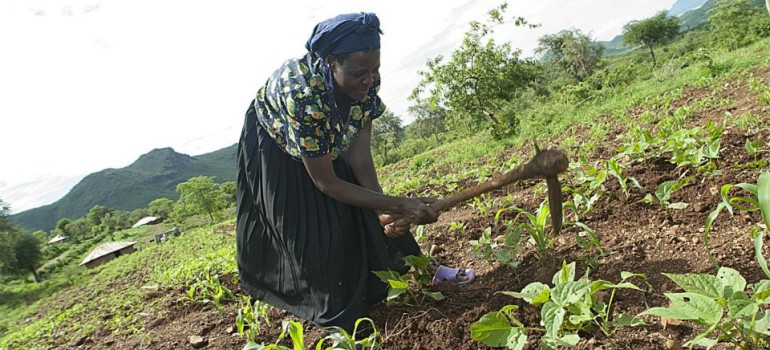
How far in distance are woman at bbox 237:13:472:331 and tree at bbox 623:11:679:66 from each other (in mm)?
58851

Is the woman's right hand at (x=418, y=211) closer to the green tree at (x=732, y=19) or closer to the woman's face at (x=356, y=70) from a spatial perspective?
the woman's face at (x=356, y=70)

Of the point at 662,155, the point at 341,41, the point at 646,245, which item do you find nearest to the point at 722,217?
the point at 646,245

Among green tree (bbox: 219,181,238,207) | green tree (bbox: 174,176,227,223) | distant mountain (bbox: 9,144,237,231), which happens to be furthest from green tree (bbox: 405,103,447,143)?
distant mountain (bbox: 9,144,237,231)

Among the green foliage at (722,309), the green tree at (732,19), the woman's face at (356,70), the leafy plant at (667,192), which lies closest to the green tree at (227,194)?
the woman's face at (356,70)

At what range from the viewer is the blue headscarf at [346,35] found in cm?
181

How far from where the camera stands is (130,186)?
12506 centimetres

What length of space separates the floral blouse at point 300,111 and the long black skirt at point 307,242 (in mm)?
135

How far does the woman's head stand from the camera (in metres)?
1.81

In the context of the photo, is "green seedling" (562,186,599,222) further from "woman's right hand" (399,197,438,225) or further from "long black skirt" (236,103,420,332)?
"long black skirt" (236,103,420,332)

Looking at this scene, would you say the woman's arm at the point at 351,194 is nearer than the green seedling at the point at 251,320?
Yes

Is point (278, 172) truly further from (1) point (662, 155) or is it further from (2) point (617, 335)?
(1) point (662, 155)

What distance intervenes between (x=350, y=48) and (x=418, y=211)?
2.39 feet

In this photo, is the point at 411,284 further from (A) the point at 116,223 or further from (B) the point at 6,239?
(A) the point at 116,223

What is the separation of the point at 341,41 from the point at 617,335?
4.68 feet
